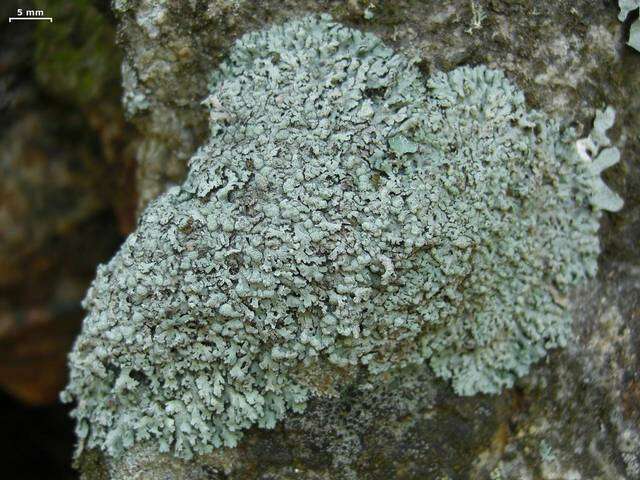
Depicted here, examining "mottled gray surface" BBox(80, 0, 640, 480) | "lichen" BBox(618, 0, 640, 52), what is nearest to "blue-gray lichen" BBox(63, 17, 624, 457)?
"mottled gray surface" BBox(80, 0, 640, 480)

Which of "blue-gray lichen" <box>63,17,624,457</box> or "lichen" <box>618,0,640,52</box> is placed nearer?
A: "blue-gray lichen" <box>63,17,624,457</box>

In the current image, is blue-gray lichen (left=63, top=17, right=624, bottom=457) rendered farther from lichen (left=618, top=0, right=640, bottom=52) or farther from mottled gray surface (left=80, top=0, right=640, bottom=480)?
lichen (left=618, top=0, right=640, bottom=52)

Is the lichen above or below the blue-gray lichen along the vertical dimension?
above

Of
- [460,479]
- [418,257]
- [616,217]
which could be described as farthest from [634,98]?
[460,479]

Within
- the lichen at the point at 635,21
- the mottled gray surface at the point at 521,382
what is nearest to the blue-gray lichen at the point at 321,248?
the mottled gray surface at the point at 521,382

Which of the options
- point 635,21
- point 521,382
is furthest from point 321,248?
point 635,21

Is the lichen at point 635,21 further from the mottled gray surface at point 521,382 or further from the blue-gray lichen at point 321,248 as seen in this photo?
the blue-gray lichen at point 321,248

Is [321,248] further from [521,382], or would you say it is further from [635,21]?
[635,21]
